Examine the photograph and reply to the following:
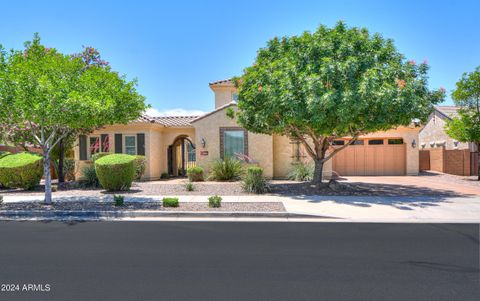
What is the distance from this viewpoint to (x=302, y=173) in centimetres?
1756

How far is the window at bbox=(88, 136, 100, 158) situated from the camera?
19047mm

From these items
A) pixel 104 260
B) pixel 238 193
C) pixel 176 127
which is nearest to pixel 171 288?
pixel 104 260

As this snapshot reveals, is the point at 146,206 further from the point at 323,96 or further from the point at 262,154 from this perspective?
the point at 262,154

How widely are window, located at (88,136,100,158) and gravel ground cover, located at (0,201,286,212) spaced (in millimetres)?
8336

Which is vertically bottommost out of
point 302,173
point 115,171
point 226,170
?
point 302,173

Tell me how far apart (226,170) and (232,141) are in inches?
80.4

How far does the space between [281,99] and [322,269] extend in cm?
708

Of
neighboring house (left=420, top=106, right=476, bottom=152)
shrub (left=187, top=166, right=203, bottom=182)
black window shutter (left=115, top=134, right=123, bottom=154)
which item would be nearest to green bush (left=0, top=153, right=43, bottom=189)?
black window shutter (left=115, top=134, right=123, bottom=154)

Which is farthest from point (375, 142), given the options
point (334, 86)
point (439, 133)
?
point (334, 86)

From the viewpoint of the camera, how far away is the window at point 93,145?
19.0 metres

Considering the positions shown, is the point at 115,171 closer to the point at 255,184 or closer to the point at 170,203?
the point at 170,203

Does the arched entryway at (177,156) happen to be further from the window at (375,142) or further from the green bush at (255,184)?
the window at (375,142)

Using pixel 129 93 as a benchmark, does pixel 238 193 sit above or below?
below

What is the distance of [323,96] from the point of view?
10.4 m
